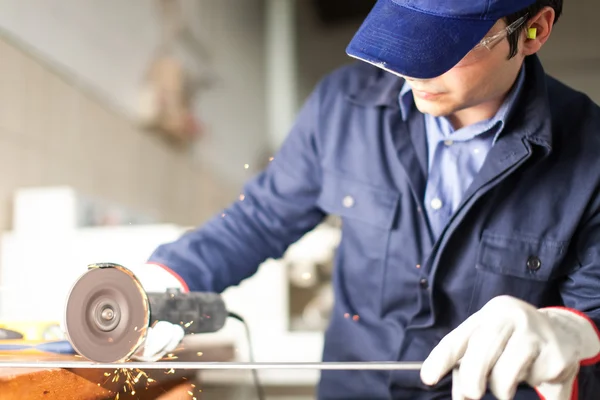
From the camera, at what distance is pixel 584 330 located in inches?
28.4

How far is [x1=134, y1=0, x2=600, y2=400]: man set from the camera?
2.28ft

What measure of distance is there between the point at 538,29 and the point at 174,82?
6.62 ft

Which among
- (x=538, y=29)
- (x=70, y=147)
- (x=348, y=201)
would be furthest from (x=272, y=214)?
(x=70, y=147)

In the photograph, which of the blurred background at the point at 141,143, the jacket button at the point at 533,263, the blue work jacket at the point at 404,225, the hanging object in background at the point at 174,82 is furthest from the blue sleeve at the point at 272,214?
the hanging object in background at the point at 174,82

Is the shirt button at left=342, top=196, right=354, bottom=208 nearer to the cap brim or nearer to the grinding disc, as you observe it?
the cap brim

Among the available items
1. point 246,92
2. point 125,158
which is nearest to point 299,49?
point 246,92

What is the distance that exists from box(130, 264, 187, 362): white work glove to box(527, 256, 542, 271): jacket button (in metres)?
0.44

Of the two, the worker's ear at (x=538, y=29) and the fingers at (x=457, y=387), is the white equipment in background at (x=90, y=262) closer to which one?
the fingers at (x=457, y=387)

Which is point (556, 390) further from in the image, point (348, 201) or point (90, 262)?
point (90, 262)

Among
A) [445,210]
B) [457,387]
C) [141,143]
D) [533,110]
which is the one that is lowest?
[141,143]

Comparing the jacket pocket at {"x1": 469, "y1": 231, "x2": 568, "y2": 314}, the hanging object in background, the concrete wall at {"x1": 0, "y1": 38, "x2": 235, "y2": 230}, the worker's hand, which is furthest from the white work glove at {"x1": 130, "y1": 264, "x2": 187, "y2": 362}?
the hanging object in background

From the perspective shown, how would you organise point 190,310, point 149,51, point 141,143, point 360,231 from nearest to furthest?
point 190,310 → point 360,231 → point 141,143 → point 149,51

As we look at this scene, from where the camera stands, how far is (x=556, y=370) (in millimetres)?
648

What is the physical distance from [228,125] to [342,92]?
2.65m
